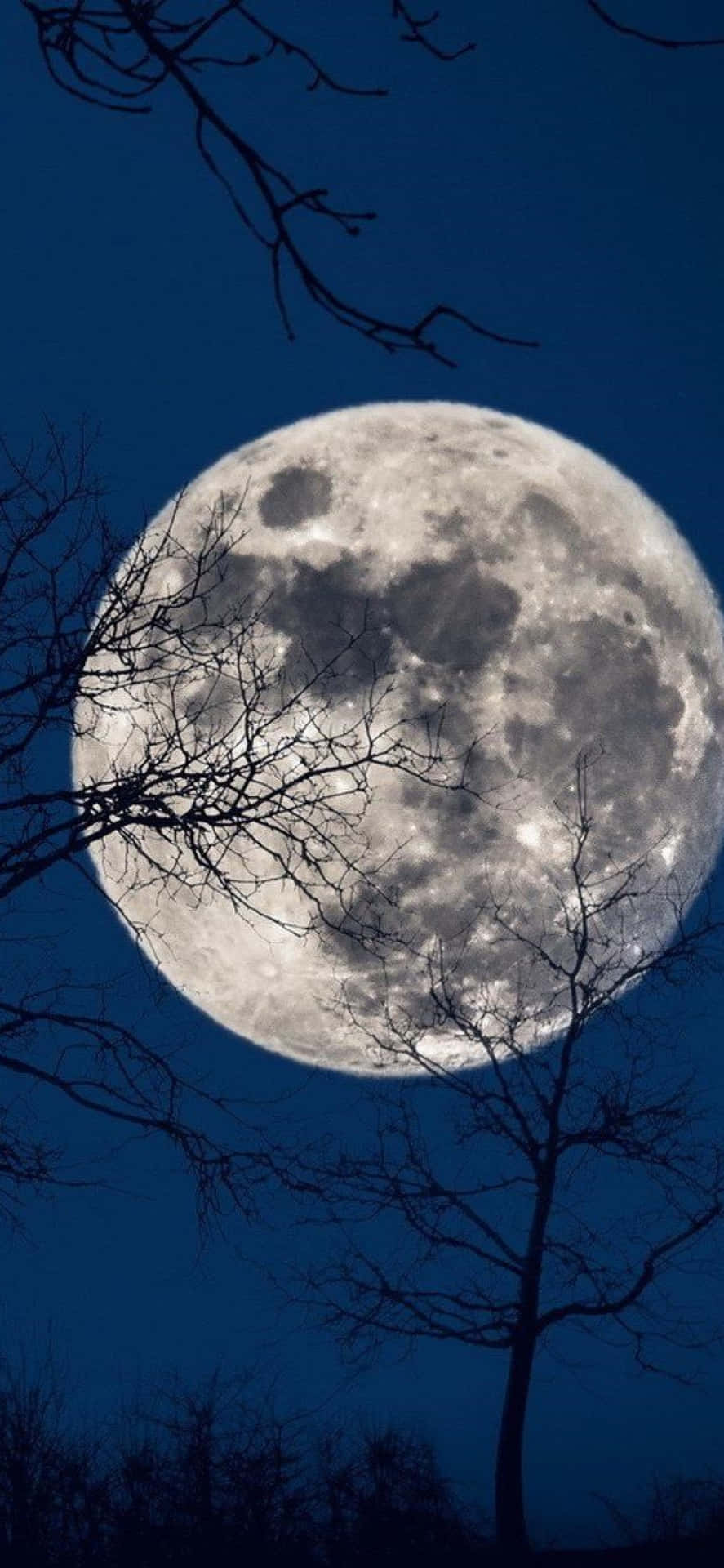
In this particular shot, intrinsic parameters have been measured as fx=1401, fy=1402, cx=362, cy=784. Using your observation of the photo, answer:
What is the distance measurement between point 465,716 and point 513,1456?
7848 mm

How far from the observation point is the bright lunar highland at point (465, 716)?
51.5 feet

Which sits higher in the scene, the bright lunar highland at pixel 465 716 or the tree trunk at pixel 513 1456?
the bright lunar highland at pixel 465 716

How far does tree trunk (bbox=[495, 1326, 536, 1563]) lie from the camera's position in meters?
12.5

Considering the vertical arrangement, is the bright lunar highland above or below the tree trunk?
above

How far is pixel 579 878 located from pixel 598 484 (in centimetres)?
714

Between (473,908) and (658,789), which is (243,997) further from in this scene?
(658,789)

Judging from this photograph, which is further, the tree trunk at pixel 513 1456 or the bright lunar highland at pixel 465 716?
the bright lunar highland at pixel 465 716

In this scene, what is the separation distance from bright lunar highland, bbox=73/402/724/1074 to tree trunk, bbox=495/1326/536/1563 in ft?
10.2

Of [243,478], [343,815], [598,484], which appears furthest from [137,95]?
[598,484]

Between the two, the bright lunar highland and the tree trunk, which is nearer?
the tree trunk

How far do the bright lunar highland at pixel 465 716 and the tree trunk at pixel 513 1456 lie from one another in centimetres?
311

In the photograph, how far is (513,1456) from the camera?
13219 millimetres

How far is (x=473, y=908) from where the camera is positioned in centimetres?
1594

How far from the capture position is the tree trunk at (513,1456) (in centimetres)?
1245
